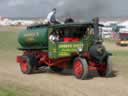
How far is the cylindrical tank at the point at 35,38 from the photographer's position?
16.3 m

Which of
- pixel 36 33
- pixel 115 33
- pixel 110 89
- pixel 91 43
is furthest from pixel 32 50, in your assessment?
pixel 115 33

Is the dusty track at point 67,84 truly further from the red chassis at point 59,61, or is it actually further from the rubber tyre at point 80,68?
the red chassis at point 59,61

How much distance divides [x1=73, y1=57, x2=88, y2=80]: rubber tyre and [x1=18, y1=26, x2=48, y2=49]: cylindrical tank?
1.67m

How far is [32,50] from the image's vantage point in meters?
17.6

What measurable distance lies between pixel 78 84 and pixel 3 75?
3425 millimetres

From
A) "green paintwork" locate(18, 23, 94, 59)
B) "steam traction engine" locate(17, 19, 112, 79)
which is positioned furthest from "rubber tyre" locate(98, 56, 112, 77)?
A: "green paintwork" locate(18, 23, 94, 59)

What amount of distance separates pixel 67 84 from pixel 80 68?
1.26 metres

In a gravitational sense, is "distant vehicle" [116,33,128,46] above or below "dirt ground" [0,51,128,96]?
below

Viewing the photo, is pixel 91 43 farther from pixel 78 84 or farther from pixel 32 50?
pixel 32 50

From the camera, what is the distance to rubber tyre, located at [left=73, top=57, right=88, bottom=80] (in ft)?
48.9

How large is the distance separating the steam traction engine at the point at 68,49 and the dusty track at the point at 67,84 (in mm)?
441

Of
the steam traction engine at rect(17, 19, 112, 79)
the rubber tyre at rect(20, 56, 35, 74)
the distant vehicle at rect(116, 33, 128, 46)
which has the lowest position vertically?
the distant vehicle at rect(116, 33, 128, 46)

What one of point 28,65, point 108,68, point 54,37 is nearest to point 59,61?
point 54,37

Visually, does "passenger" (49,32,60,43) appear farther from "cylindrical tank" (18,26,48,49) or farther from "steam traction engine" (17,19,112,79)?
"cylindrical tank" (18,26,48,49)
